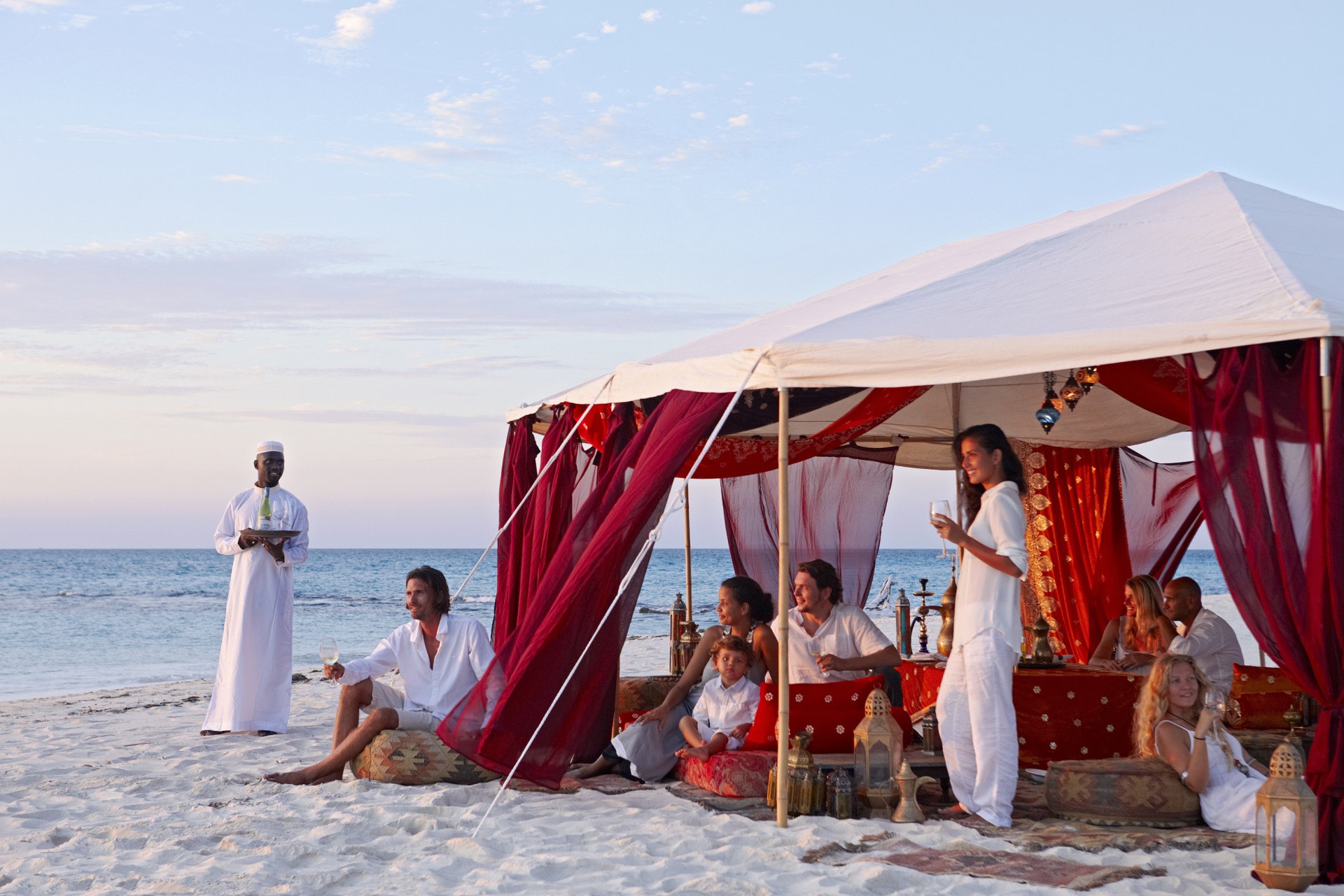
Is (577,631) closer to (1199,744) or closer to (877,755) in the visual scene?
(877,755)

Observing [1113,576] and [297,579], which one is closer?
[1113,576]

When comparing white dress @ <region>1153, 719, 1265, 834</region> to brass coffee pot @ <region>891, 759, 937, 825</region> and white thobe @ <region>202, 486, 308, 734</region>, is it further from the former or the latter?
white thobe @ <region>202, 486, 308, 734</region>

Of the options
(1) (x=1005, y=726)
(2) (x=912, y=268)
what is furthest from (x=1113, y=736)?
(2) (x=912, y=268)

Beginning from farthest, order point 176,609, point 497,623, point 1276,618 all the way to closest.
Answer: point 176,609, point 497,623, point 1276,618

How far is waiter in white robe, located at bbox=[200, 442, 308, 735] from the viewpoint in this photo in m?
7.50

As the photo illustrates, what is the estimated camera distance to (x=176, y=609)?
2700 centimetres

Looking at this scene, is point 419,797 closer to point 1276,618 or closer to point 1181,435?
point 1276,618

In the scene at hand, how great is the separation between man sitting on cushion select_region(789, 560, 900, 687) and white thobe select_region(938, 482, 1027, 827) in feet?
3.17

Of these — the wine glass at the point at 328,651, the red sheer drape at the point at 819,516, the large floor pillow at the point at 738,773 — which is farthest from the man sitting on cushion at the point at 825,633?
the red sheer drape at the point at 819,516

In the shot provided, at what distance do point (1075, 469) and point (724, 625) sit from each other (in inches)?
147

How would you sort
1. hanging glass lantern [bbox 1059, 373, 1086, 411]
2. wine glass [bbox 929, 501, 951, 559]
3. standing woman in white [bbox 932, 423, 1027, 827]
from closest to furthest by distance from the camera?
wine glass [bbox 929, 501, 951, 559] < standing woman in white [bbox 932, 423, 1027, 827] < hanging glass lantern [bbox 1059, 373, 1086, 411]

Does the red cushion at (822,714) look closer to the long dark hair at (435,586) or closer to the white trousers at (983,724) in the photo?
the white trousers at (983,724)

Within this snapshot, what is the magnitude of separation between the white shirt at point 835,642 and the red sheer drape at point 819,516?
254cm

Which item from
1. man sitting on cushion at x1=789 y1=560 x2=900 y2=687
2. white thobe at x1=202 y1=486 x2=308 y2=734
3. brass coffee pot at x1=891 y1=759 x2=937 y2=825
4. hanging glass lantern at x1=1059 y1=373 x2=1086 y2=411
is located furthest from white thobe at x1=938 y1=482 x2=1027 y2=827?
white thobe at x1=202 y1=486 x2=308 y2=734
